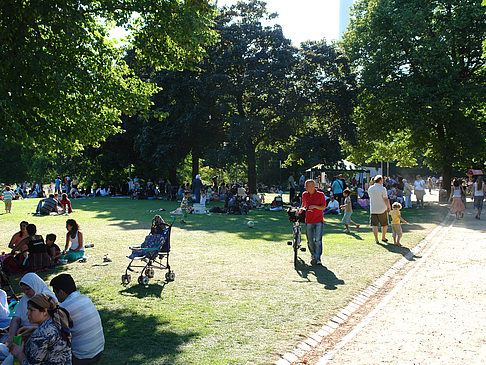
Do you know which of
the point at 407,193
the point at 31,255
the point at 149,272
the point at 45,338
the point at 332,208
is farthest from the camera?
the point at 407,193

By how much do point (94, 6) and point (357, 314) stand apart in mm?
10426

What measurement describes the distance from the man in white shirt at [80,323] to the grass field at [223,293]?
1.73 ft

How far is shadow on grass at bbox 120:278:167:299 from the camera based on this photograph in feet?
25.6

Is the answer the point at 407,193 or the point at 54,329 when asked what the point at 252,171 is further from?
the point at 54,329

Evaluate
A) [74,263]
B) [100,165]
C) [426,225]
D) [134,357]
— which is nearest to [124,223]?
[74,263]

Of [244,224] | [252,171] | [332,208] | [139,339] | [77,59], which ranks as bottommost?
[139,339]

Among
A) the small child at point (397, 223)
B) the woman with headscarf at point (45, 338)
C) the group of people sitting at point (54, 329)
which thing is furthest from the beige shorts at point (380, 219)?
the woman with headscarf at point (45, 338)

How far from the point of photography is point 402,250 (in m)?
12.3

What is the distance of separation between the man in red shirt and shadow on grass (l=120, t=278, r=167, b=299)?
150 inches

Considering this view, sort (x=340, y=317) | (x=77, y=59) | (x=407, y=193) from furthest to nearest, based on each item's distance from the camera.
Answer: (x=407, y=193), (x=77, y=59), (x=340, y=317)

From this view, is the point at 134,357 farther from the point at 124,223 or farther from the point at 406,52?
the point at 406,52

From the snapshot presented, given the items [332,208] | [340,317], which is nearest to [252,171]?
[332,208]

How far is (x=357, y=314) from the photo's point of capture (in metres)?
6.78

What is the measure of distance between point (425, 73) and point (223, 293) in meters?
28.7
